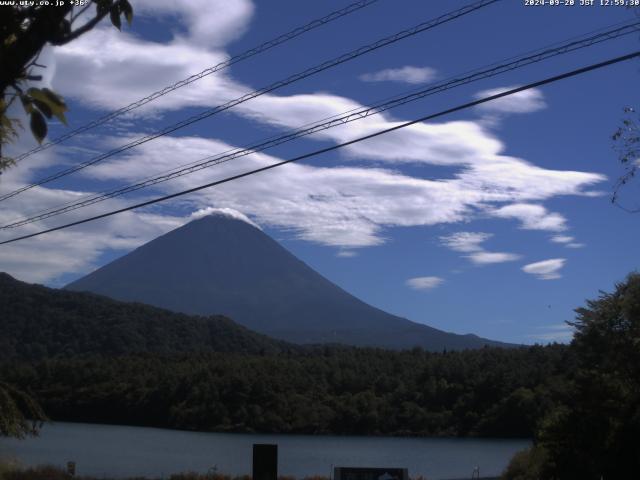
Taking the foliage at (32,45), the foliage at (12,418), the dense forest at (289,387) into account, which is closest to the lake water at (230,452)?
the dense forest at (289,387)

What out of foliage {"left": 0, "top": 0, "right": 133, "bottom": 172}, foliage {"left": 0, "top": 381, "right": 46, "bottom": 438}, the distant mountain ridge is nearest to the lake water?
foliage {"left": 0, "top": 381, "right": 46, "bottom": 438}

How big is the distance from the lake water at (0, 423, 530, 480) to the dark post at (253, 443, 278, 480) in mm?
24075

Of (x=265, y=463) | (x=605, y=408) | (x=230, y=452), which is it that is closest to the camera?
(x=265, y=463)

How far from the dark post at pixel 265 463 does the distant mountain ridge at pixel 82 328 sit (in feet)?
264

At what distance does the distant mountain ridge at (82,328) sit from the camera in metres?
94.6

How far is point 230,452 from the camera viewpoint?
177 feet

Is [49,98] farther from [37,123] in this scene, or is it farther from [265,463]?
[265,463]

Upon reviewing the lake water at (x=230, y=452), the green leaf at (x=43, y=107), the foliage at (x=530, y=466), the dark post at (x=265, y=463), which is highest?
the green leaf at (x=43, y=107)

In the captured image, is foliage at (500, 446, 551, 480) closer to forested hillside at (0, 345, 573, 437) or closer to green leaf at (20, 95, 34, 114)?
green leaf at (20, 95, 34, 114)

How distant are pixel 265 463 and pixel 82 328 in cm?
9243

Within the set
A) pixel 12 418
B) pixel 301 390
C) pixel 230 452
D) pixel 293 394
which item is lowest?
pixel 230 452

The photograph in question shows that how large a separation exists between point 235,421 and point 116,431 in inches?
474

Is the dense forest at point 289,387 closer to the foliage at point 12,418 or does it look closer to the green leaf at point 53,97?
the foliage at point 12,418

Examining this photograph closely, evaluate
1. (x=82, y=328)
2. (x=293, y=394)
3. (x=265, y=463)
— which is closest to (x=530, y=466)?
(x=265, y=463)
